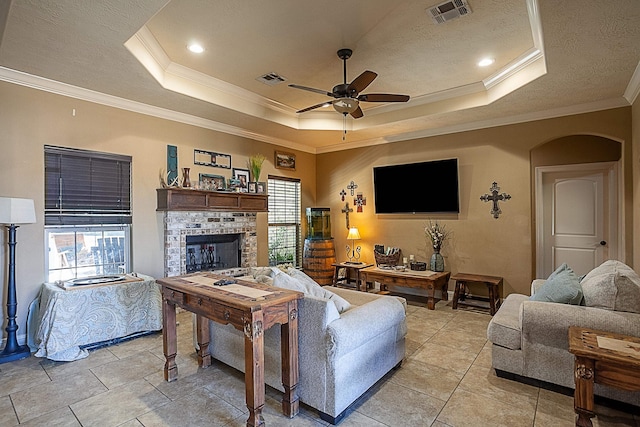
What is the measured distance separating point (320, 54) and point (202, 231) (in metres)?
2.88

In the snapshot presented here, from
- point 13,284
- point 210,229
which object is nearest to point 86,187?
point 13,284

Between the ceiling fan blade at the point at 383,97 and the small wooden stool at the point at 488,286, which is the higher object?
the ceiling fan blade at the point at 383,97

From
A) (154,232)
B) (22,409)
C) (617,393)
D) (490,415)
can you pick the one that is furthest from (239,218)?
(617,393)

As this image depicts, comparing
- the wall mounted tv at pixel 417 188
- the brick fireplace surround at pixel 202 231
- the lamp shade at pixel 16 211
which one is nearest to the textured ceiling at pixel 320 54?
the wall mounted tv at pixel 417 188

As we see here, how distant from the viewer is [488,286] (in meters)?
4.62

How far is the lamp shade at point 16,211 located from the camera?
2943 mm

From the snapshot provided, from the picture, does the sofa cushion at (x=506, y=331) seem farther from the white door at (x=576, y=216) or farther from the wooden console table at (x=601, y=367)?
the white door at (x=576, y=216)

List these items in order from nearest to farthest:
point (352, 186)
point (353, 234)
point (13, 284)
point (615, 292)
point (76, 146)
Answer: point (615, 292), point (13, 284), point (76, 146), point (353, 234), point (352, 186)

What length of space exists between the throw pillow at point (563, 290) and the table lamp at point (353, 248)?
3.55 metres

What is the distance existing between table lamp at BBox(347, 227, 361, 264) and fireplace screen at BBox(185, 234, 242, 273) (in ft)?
6.87

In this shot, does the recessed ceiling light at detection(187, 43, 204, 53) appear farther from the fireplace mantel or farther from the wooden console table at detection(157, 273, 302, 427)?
the wooden console table at detection(157, 273, 302, 427)

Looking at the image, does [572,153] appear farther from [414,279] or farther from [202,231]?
[202,231]

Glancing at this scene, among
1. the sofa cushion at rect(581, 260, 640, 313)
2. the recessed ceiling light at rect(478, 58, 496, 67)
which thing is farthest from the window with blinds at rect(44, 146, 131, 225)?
the sofa cushion at rect(581, 260, 640, 313)

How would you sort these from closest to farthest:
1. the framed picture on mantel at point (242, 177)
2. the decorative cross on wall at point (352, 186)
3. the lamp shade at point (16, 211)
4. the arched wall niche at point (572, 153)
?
1. the lamp shade at point (16, 211)
2. the arched wall niche at point (572, 153)
3. the framed picture on mantel at point (242, 177)
4. the decorative cross on wall at point (352, 186)
